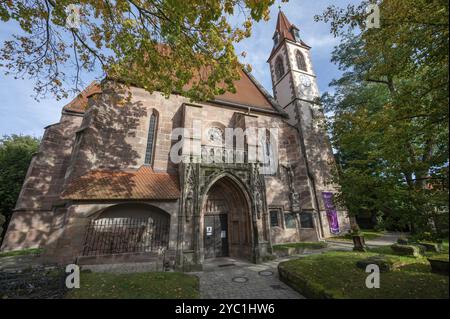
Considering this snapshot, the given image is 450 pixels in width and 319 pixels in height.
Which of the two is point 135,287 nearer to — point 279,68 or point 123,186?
point 123,186

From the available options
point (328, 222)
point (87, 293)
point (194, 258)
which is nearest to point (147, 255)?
point (194, 258)

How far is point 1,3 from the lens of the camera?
509 cm

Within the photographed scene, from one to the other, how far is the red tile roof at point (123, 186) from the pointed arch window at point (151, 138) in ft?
→ 2.96

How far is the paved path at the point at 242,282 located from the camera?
540cm

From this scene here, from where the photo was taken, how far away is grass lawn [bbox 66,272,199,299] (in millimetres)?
4492

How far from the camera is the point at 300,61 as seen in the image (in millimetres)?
20312

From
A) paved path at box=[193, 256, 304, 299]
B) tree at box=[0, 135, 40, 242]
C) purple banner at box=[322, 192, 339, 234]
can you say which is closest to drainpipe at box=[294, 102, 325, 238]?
purple banner at box=[322, 192, 339, 234]

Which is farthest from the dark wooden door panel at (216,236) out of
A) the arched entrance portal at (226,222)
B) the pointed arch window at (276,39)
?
the pointed arch window at (276,39)

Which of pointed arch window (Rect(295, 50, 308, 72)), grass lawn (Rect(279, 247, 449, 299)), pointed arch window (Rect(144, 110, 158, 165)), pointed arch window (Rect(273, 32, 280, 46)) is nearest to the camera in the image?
grass lawn (Rect(279, 247, 449, 299))

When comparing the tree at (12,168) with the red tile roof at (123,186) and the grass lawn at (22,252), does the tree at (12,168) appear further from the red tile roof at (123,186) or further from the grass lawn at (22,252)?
the red tile roof at (123,186)

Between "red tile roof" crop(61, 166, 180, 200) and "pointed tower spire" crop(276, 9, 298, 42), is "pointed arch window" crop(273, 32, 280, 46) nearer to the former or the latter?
"pointed tower spire" crop(276, 9, 298, 42)

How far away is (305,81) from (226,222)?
53.2ft

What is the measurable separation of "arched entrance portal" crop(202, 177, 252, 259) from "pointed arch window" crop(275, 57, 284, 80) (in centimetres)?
1541

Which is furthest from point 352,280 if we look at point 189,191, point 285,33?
point 285,33
